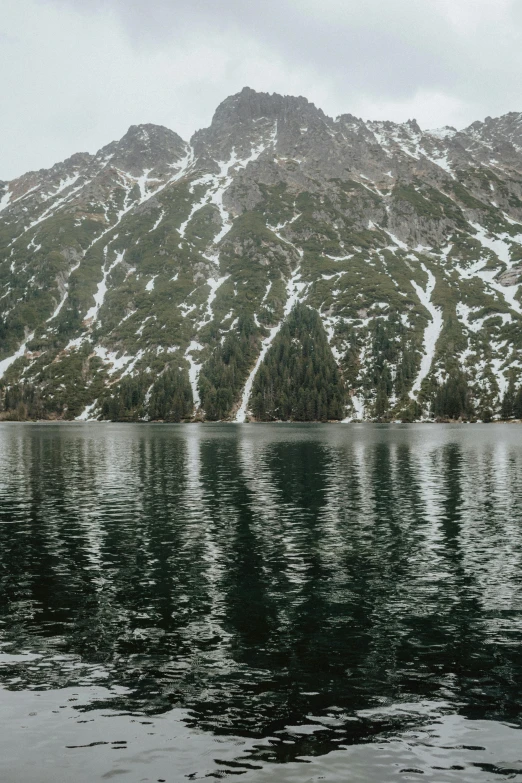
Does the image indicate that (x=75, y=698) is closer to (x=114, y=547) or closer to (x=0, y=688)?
(x=0, y=688)

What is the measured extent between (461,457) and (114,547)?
250 feet

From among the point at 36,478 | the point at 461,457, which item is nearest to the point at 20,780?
the point at 36,478

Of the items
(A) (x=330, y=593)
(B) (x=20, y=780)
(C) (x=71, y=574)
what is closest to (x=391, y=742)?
(B) (x=20, y=780)

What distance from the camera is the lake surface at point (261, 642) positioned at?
1538 cm

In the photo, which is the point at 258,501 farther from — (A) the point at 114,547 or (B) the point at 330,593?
(B) the point at 330,593

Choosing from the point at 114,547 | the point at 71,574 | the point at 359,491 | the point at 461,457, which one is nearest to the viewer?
the point at 71,574

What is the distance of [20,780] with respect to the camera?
46.7ft

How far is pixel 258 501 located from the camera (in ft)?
190

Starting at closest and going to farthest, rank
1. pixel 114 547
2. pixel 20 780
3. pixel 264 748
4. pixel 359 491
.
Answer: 1. pixel 20 780
2. pixel 264 748
3. pixel 114 547
4. pixel 359 491

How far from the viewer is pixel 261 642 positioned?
Result: 23.1 meters

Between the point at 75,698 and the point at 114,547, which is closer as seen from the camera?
the point at 75,698

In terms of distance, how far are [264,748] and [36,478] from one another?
65.9 metres

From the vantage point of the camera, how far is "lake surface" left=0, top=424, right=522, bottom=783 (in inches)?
606

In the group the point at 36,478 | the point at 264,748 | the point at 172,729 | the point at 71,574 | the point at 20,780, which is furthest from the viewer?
the point at 36,478
